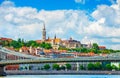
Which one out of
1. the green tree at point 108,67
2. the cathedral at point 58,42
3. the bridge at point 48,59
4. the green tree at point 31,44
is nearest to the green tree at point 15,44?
the green tree at point 31,44

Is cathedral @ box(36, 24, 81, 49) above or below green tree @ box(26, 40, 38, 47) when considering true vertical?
above

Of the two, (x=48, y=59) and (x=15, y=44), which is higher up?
(x=15, y=44)

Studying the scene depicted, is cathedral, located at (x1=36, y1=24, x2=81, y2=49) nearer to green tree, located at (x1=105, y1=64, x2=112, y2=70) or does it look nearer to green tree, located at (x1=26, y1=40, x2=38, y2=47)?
green tree, located at (x1=26, y1=40, x2=38, y2=47)

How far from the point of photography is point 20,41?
149375 mm

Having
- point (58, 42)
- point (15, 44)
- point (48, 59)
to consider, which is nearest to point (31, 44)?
point (15, 44)


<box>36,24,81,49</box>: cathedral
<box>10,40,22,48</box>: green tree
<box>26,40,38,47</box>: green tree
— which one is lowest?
<box>10,40,22,48</box>: green tree

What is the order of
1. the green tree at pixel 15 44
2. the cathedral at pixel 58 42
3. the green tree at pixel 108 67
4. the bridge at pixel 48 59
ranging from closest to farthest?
the bridge at pixel 48 59, the green tree at pixel 108 67, the green tree at pixel 15 44, the cathedral at pixel 58 42

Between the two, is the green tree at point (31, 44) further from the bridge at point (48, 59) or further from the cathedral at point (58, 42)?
the bridge at point (48, 59)

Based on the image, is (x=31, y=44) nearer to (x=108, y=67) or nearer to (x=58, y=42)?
(x=58, y=42)

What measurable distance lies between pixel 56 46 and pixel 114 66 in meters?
63.8

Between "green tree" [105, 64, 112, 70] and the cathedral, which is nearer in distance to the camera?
"green tree" [105, 64, 112, 70]

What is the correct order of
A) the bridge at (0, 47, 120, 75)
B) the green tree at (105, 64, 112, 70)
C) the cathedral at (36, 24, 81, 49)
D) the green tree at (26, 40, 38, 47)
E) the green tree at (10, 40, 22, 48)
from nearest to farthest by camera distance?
the bridge at (0, 47, 120, 75) < the green tree at (105, 64, 112, 70) < the green tree at (10, 40, 22, 48) < the green tree at (26, 40, 38, 47) < the cathedral at (36, 24, 81, 49)

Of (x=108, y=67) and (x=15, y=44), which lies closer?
(x=108, y=67)

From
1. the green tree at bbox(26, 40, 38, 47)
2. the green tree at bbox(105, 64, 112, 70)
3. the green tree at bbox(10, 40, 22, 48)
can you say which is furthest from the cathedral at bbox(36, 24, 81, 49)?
the green tree at bbox(105, 64, 112, 70)
